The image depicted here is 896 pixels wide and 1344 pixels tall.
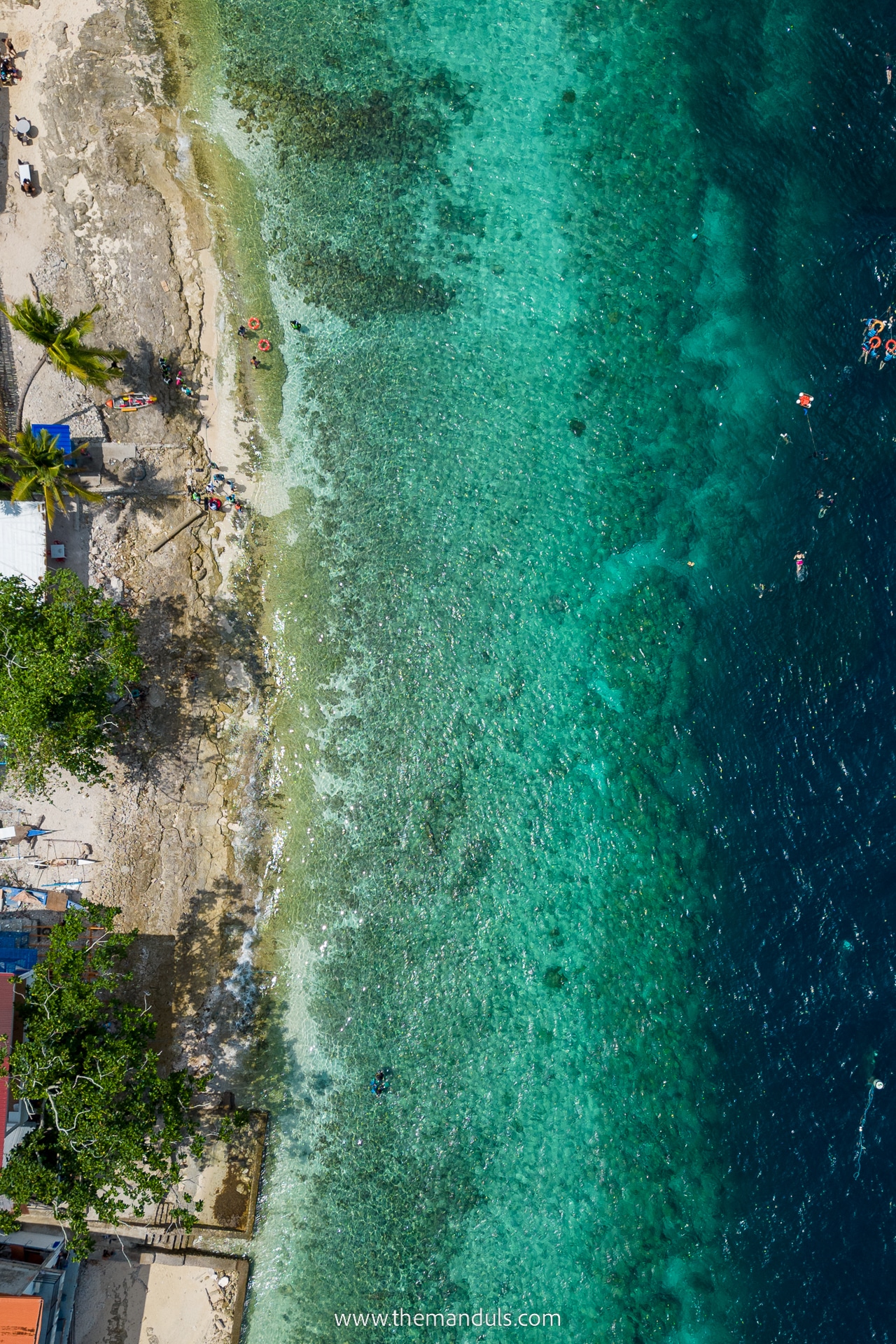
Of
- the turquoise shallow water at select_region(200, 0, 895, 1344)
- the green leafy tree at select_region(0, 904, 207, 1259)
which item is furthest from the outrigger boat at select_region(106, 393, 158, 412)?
the green leafy tree at select_region(0, 904, 207, 1259)

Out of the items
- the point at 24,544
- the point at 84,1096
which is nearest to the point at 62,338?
the point at 24,544

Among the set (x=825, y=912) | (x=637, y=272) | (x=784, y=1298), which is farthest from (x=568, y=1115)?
(x=637, y=272)

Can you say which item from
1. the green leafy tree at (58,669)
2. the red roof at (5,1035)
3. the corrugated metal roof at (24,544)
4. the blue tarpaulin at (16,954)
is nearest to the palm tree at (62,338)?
the corrugated metal roof at (24,544)

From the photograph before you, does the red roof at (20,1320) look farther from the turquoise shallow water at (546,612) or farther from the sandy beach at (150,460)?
the sandy beach at (150,460)

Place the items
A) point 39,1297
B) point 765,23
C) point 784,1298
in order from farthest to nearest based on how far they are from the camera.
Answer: point 765,23, point 784,1298, point 39,1297

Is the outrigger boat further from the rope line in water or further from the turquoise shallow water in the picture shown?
the rope line in water

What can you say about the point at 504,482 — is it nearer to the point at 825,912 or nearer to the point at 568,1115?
the point at 825,912
